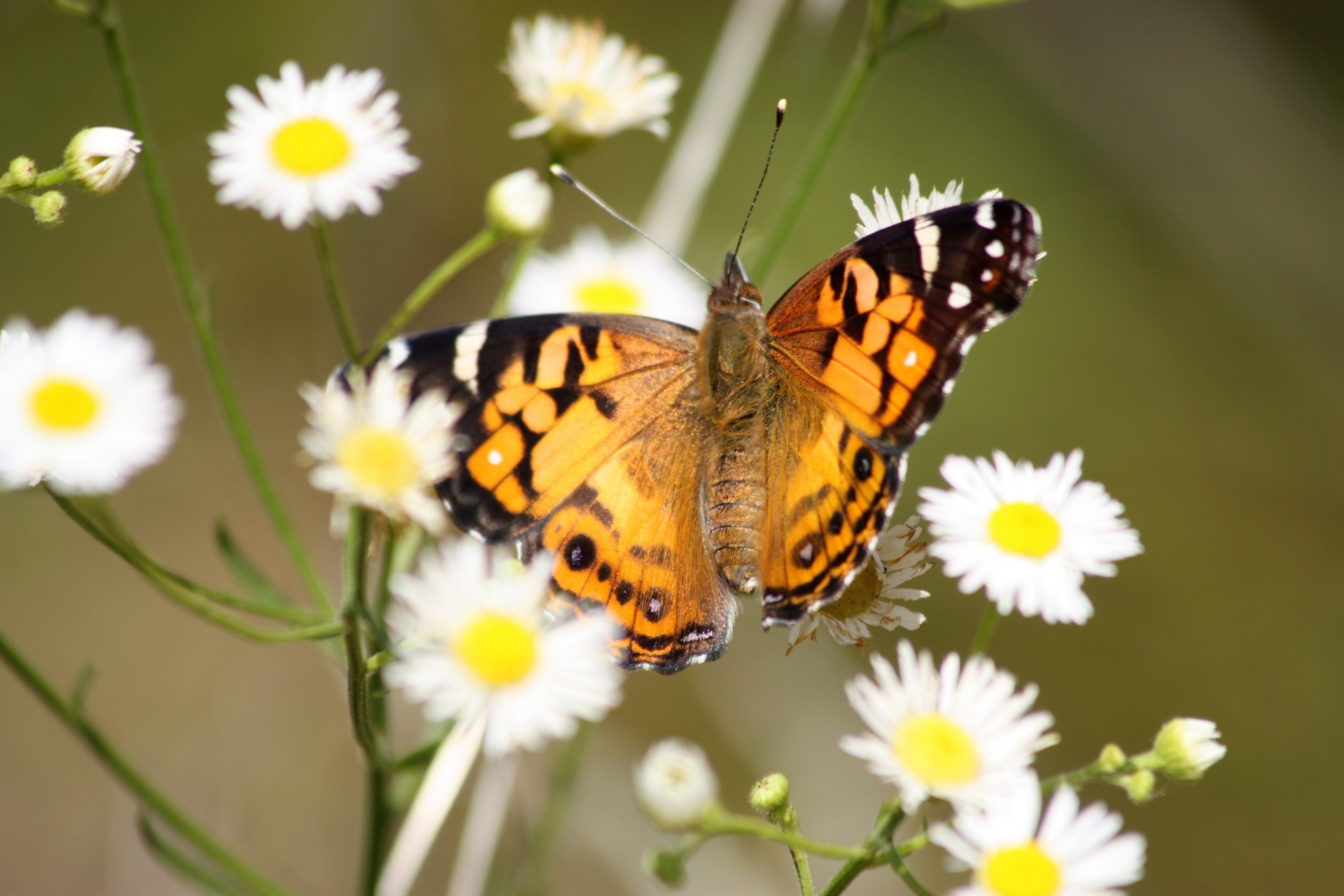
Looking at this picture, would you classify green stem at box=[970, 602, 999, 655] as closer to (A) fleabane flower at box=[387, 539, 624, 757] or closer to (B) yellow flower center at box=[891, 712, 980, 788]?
(B) yellow flower center at box=[891, 712, 980, 788]

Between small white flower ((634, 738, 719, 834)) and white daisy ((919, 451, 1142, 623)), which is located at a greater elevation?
white daisy ((919, 451, 1142, 623))

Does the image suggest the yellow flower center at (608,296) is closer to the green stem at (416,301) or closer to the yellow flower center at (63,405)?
the green stem at (416,301)

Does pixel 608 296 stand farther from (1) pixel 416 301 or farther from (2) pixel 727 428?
(1) pixel 416 301

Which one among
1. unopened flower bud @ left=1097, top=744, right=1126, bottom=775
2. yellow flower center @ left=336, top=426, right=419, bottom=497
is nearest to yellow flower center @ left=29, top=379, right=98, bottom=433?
yellow flower center @ left=336, top=426, right=419, bottom=497

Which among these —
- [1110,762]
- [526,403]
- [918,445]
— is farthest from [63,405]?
[918,445]

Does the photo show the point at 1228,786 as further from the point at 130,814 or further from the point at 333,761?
the point at 130,814

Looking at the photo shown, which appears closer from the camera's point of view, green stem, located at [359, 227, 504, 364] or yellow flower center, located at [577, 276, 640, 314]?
green stem, located at [359, 227, 504, 364]

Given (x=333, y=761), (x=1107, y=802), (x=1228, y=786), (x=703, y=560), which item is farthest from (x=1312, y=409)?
(x=333, y=761)
